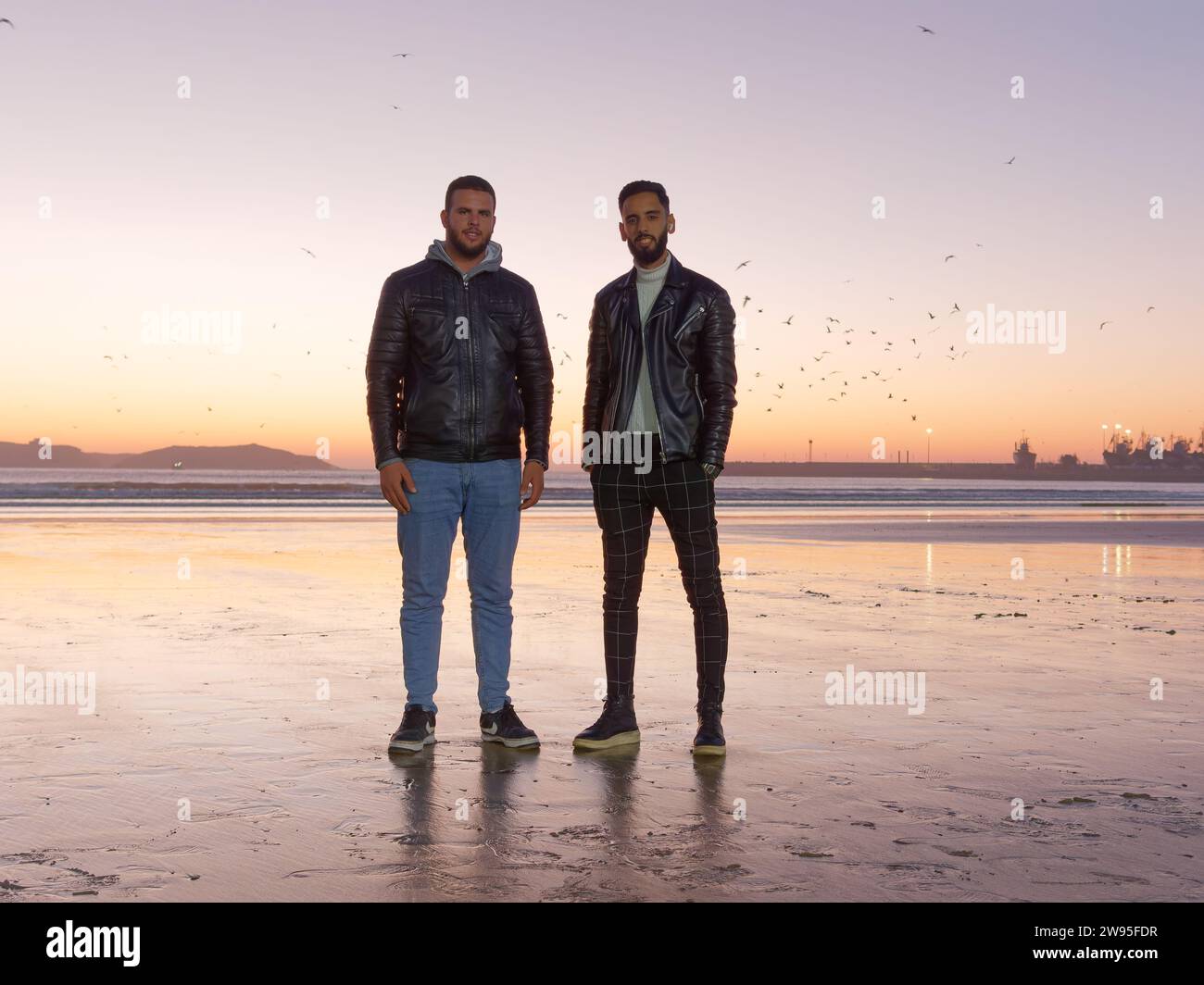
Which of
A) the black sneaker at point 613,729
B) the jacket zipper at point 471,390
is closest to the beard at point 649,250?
the jacket zipper at point 471,390

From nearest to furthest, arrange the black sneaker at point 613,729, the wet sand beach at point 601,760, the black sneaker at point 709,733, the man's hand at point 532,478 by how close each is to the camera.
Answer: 1. the wet sand beach at point 601,760
2. the black sneaker at point 709,733
3. the black sneaker at point 613,729
4. the man's hand at point 532,478

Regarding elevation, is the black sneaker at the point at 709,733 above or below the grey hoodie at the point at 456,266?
below

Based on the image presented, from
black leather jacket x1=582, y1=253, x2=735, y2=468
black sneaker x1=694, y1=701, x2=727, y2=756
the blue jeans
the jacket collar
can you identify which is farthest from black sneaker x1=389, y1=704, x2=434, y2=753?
the jacket collar

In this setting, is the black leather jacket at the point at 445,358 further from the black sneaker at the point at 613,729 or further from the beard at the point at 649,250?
the black sneaker at the point at 613,729

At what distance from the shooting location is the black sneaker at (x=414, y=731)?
4.79 meters

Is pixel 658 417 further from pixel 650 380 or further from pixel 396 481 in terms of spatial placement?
pixel 396 481

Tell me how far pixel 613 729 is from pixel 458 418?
1.56 metres

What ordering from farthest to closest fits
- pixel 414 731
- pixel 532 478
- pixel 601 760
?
pixel 532 478, pixel 414 731, pixel 601 760

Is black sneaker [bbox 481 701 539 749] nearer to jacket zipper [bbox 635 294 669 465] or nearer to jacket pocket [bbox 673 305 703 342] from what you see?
jacket zipper [bbox 635 294 669 465]

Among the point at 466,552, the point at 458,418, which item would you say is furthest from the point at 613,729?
the point at 458,418

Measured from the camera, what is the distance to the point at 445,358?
206 inches

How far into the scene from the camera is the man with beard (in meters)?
5.21
